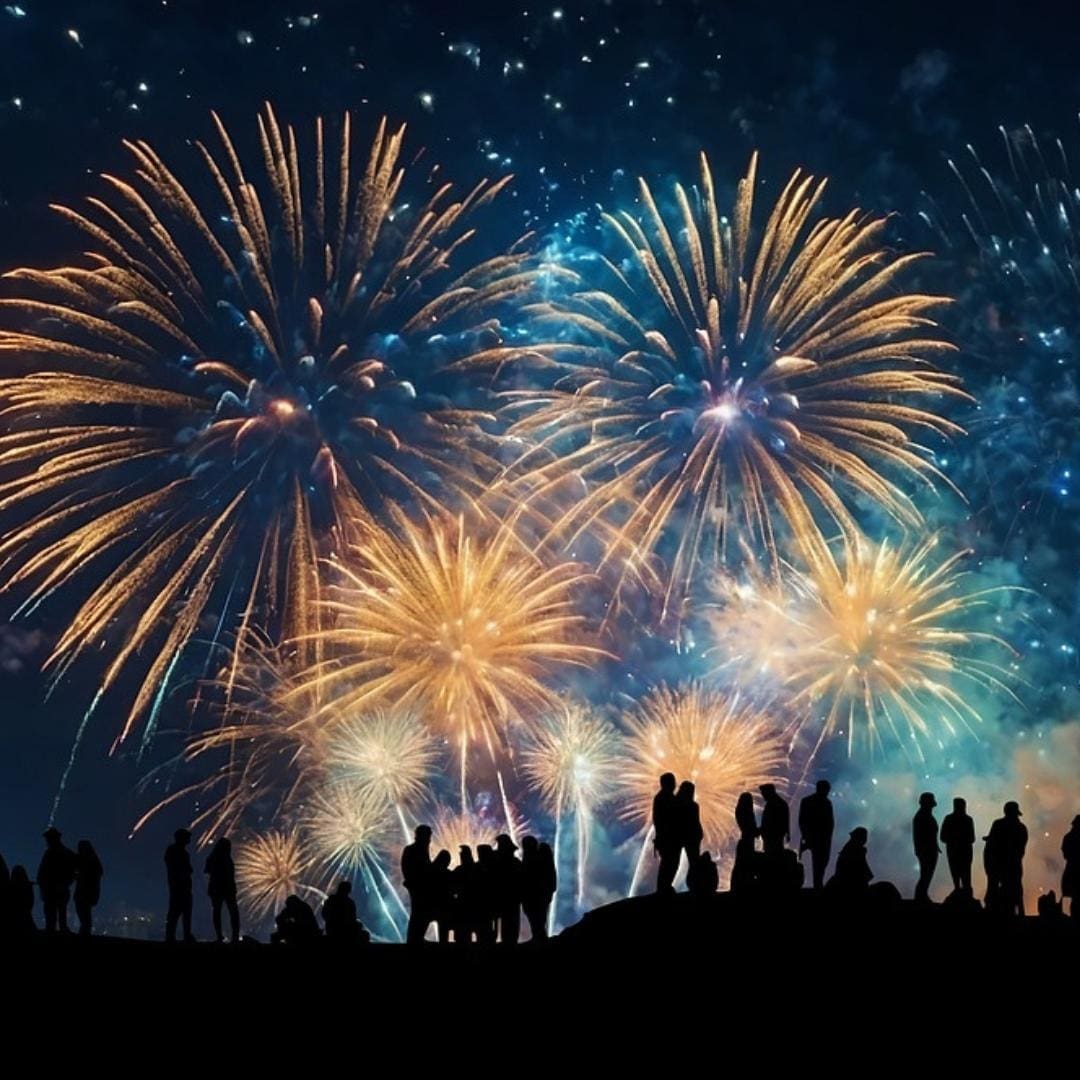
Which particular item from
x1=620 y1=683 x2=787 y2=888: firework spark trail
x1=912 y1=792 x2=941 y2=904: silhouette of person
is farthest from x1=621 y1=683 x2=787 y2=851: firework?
x1=912 y1=792 x2=941 y2=904: silhouette of person

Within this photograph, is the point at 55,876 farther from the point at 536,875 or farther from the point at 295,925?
the point at 536,875

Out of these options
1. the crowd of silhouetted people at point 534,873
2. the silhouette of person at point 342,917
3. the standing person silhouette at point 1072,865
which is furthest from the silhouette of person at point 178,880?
the standing person silhouette at point 1072,865

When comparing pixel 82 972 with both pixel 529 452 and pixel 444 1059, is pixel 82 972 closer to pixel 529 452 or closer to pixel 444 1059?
pixel 444 1059

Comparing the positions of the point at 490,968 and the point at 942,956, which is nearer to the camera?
the point at 942,956

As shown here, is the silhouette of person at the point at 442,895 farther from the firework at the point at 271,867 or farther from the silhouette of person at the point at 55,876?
the firework at the point at 271,867

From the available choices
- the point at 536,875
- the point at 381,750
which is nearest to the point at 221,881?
the point at 536,875

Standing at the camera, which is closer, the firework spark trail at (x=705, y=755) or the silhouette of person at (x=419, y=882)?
the silhouette of person at (x=419, y=882)

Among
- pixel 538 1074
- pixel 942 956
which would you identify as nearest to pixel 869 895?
pixel 942 956
